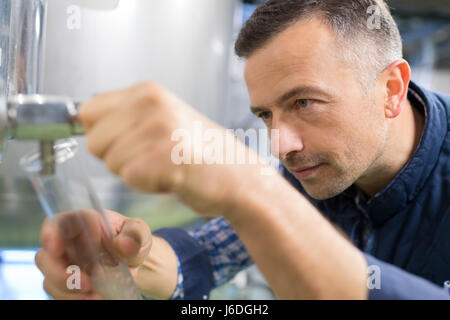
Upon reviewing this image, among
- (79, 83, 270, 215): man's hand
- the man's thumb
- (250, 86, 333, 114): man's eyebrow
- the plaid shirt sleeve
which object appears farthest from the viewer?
the plaid shirt sleeve

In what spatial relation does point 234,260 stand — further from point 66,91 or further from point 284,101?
point 66,91

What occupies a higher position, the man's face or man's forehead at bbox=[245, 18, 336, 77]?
man's forehead at bbox=[245, 18, 336, 77]

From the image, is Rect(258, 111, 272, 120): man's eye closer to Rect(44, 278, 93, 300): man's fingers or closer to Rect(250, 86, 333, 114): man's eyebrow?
Rect(250, 86, 333, 114): man's eyebrow

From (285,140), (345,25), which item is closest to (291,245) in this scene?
(285,140)

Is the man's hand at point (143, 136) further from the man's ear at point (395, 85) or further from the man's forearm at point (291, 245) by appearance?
the man's ear at point (395, 85)

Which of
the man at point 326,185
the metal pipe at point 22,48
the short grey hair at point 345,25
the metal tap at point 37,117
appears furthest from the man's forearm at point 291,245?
the short grey hair at point 345,25

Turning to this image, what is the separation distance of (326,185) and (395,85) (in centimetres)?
21

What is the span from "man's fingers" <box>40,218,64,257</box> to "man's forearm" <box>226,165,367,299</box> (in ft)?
0.50

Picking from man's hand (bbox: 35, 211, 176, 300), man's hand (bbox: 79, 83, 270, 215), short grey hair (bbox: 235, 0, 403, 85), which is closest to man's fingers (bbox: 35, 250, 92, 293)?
man's hand (bbox: 35, 211, 176, 300)

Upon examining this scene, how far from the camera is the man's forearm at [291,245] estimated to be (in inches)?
10.4

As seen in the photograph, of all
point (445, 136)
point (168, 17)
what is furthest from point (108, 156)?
point (445, 136)

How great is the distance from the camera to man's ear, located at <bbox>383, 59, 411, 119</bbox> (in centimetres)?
63

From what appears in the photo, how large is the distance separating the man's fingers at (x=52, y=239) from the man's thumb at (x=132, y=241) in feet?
0.17
